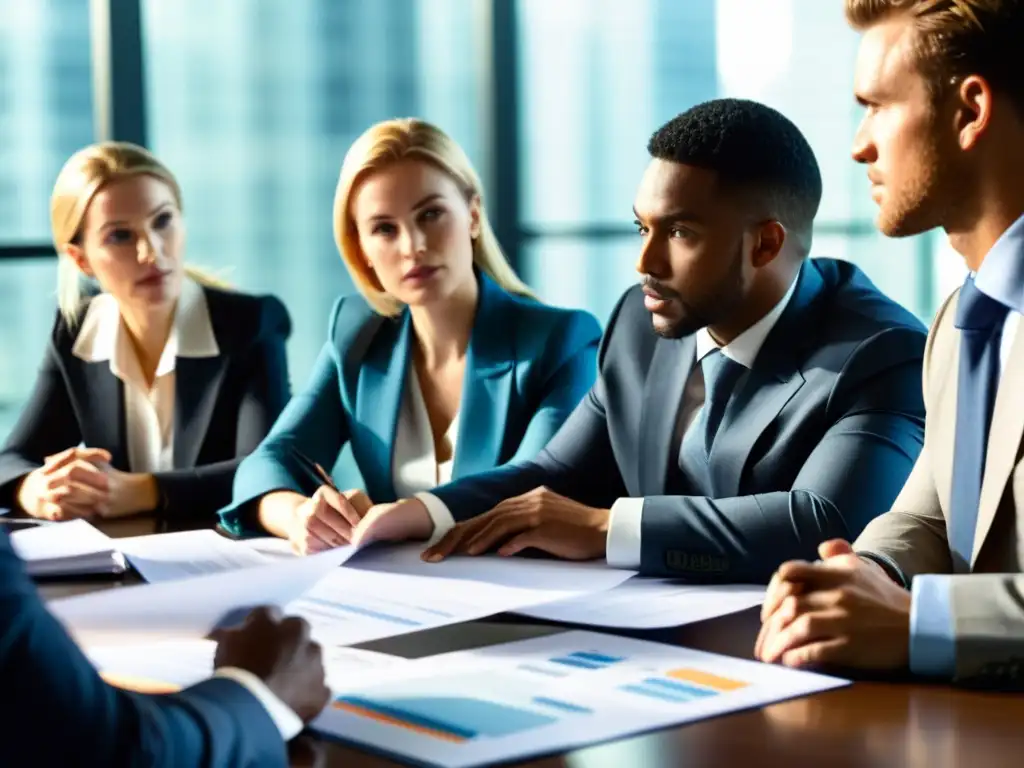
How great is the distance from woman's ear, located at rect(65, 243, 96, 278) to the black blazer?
0.57 feet

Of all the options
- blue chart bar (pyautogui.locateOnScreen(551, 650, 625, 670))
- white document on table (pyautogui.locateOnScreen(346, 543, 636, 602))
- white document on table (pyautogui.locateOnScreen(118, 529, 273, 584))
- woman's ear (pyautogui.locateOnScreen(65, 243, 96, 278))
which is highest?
woman's ear (pyautogui.locateOnScreen(65, 243, 96, 278))

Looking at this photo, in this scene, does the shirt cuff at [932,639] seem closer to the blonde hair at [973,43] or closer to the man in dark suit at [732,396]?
the man in dark suit at [732,396]

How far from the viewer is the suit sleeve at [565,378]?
2834 mm

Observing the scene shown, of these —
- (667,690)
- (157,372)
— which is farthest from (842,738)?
(157,372)

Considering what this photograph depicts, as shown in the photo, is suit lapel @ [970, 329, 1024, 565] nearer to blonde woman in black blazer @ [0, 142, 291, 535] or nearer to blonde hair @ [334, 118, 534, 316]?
blonde hair @ [334, 118, 534, 316]

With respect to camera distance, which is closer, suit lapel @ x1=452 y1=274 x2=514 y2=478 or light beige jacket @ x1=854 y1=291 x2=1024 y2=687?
light beige jacket @ x1=854 y1=291 x2=1024 y2=687

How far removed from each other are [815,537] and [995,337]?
43 cm

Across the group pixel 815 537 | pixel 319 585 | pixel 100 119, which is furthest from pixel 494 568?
pixel 100 119

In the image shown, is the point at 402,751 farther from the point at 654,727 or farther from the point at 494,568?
the point at 494,568

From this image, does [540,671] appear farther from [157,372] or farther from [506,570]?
[157,372]

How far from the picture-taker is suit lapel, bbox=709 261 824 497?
220cm

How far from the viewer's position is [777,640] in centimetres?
145

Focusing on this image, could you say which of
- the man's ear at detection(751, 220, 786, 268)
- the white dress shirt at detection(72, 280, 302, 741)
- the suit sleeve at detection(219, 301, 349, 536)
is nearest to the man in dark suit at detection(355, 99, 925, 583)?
the man's ear at detection(751, 220, 786, 268)

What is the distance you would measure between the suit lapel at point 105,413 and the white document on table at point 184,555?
0.97m
